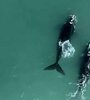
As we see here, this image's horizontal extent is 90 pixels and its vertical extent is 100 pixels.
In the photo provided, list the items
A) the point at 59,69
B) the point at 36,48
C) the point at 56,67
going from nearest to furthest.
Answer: the point at 56,67 → the point at 59,69 → the point at 36,48

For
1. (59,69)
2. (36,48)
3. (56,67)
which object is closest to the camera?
(56,67)

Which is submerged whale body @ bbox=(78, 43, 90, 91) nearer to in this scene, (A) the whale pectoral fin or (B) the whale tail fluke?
(A) the whale pectoral fin

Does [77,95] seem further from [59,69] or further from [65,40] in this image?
[65,40]

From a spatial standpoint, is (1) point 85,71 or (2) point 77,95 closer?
(1) point 85,71

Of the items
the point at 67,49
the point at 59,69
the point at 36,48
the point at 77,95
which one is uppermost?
the point at 67,49

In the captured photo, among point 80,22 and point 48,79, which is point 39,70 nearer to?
point 48,79

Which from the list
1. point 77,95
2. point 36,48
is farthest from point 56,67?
point 77,95

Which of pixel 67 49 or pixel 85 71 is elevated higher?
pixel 67 49

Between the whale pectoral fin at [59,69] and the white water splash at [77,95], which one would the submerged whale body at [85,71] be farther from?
the whale pectoral fin at [59,69]

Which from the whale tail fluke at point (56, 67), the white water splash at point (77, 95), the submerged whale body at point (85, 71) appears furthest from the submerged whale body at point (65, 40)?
the white water splash at point (77, 95)
